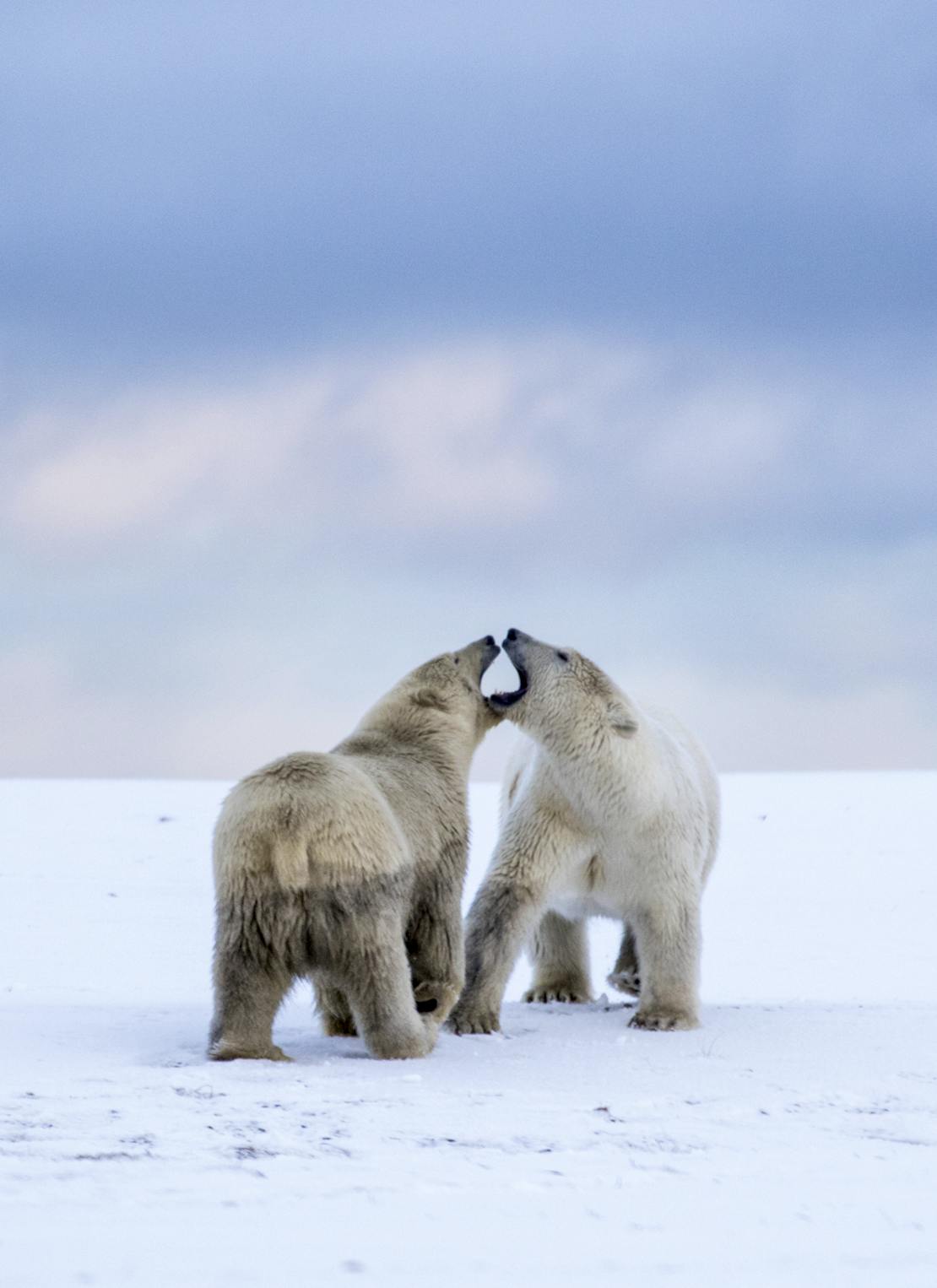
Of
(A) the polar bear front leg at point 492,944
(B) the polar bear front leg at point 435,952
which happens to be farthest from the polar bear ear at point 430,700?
(A) the polar bear front leg at point 492,944

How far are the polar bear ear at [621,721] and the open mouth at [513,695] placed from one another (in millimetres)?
440

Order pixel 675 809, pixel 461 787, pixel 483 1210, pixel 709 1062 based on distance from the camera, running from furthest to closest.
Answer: pixel 675 809 < pixel 461 787 < pixel 709 1062 < pixel 483 1210

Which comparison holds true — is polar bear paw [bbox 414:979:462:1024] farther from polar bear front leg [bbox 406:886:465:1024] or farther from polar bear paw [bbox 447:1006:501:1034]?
polar bear paw [bbox 447:1006:501:1034]

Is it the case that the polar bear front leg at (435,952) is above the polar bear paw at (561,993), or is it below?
above

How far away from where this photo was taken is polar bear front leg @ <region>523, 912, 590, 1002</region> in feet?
30.1

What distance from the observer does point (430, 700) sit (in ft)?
24.6

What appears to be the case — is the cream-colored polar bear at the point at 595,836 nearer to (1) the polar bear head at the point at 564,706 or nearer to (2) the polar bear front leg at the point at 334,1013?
(1) the polar bear head at the point at 564,706

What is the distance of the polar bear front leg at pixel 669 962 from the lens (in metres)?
7.90

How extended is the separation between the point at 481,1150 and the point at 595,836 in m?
3.41

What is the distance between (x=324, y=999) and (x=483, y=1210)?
120 inches

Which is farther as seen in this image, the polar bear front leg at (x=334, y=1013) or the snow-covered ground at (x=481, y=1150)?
the polar bear front leg at (x=334, y=1013)

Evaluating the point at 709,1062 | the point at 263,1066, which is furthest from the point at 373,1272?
the point at 709,1062

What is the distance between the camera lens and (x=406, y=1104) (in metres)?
5.39

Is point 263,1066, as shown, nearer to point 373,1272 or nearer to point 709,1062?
point 709,1062
